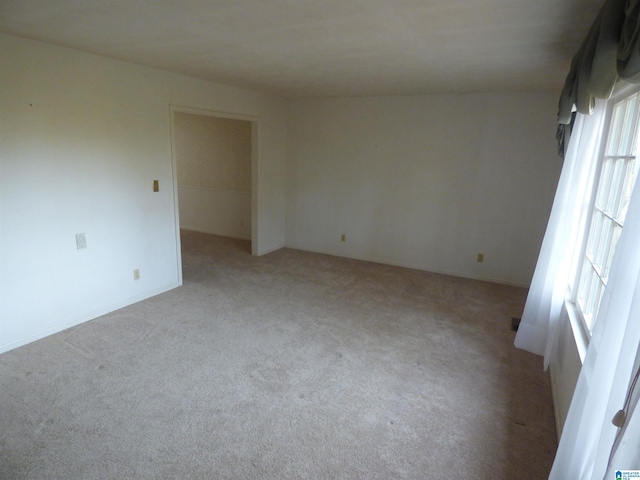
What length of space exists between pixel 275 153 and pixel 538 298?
3907 millimetres

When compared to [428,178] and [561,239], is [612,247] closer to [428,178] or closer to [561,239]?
[561,239]

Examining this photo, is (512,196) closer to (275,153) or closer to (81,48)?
(275,153)

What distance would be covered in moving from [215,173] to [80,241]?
3.37m

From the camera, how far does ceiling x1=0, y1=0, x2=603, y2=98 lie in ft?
5.88

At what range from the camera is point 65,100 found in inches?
111

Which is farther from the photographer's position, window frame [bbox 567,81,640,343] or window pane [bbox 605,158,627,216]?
window frame [bbox 567,81,640,343]

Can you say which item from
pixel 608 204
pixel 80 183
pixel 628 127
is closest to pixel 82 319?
pixel 80 183

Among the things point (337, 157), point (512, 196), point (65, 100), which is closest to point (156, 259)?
point (65, 100)

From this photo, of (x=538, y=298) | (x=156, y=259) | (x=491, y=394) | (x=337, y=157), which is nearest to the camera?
(x=491, y=394)

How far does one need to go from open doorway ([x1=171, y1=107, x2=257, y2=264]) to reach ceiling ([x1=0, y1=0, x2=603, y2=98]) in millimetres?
2440

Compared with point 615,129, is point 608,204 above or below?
below

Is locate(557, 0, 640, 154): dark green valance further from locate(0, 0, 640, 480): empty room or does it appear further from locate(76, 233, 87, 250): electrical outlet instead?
locate(76, 233, 87, 250): electrical outlet

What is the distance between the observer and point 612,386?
3.37ft

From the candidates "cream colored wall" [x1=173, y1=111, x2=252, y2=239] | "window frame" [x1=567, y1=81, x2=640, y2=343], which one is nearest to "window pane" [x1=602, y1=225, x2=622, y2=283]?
"window frame" [x1=567, y1=81, x2=640, y2=343]
